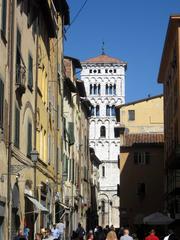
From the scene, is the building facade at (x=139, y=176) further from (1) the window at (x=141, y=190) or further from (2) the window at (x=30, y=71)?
(2) the window at (x=30, y=71)

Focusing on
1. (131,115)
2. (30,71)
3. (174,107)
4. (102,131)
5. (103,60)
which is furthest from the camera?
(103,60)

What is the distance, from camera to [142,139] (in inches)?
2525

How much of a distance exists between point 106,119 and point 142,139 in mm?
67309

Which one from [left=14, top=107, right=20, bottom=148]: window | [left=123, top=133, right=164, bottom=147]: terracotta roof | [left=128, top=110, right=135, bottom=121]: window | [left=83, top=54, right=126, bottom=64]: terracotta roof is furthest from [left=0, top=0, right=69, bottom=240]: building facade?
[left=83, top=54, right=126, bottom=64]: terracotta roof

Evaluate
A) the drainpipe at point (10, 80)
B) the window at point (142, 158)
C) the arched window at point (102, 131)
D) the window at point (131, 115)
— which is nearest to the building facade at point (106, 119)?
the arched window at point (102, 131)

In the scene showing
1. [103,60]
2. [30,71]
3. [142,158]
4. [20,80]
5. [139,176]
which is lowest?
[139,176]

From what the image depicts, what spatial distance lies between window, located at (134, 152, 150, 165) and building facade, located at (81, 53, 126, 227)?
5294 centimetres

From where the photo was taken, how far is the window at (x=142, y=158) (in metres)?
62.8

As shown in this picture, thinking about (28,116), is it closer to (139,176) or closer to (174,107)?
(174,107)

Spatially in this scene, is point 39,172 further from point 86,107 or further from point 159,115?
point 159,115

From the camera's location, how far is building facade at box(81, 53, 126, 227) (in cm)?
11981

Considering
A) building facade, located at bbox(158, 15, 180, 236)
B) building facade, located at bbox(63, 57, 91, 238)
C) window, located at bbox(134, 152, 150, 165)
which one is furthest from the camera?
window, located at bbox(134, 152, 150, 165)

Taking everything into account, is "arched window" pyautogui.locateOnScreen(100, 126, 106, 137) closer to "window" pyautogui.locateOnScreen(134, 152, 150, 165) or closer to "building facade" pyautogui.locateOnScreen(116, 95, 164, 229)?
"building facade" pyautogui.locateOnScreen(116, 95, 164, 229)

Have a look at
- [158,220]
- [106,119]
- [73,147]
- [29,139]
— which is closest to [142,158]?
[73,147]
